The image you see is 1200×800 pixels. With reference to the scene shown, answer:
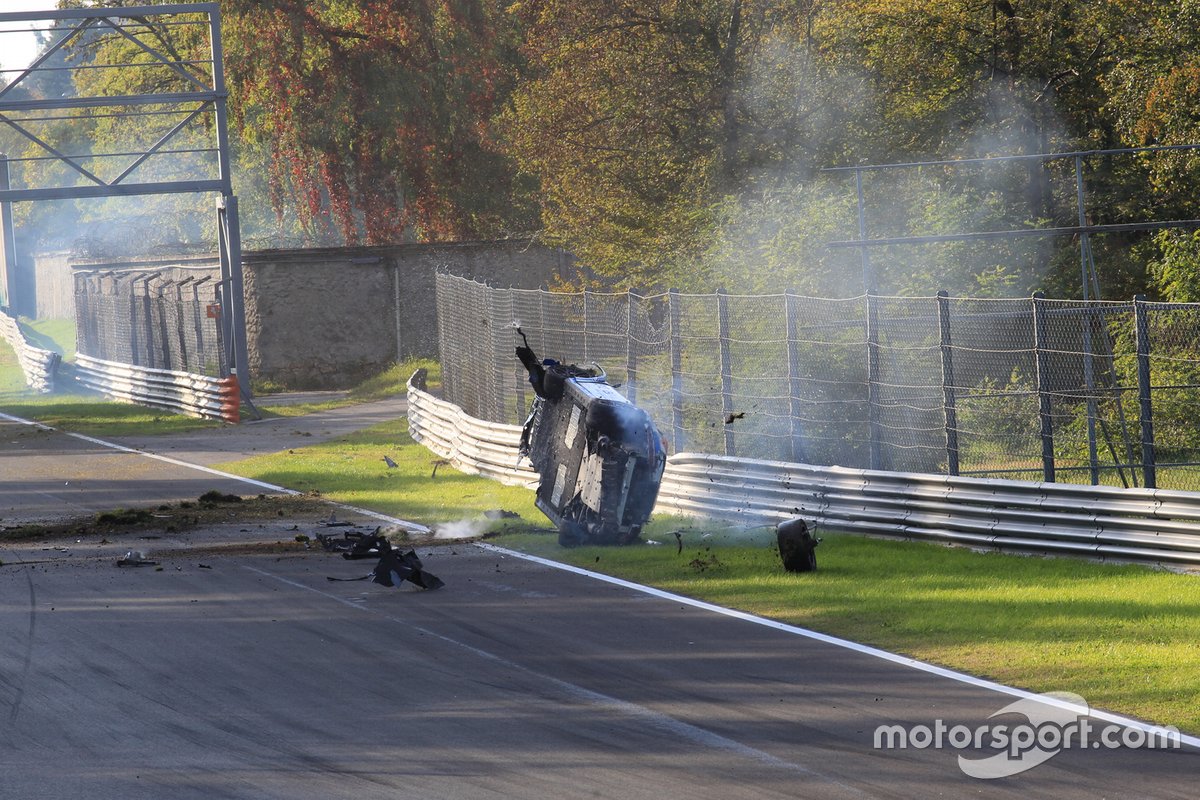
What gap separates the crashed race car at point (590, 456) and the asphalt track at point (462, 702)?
1.72m

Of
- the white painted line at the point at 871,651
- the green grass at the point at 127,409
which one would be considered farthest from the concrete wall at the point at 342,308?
the white painted line at the point at 871,651

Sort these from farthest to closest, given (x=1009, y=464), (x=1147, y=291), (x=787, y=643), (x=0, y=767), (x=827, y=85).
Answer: (x=827, y=85), (x=1147, y=291), (x=1009, y=464), (x=787, y=643), (x=0, y=767)

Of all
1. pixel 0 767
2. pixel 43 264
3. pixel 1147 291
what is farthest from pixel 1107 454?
pixel 43 264

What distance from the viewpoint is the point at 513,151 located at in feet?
113

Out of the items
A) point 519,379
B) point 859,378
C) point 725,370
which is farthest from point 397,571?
point 859,378

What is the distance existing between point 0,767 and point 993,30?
1013 inches

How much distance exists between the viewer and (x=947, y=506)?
14039 millimetres

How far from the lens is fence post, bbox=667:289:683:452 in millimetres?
17266

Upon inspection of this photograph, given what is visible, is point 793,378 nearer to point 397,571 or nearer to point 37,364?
point 397,571

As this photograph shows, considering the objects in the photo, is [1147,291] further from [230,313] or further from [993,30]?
[230,313]

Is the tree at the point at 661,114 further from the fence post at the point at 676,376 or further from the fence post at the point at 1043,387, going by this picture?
the fence post at the point at 1043,387

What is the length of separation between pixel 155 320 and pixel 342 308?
5062mm

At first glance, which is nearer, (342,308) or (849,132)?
(849,132)

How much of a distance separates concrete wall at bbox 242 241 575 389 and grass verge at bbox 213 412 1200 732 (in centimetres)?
2263
